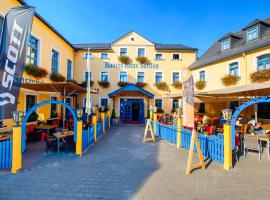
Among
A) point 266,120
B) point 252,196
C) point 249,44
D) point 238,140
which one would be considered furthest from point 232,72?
point 252,196

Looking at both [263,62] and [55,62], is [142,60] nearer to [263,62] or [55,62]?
[55,62]

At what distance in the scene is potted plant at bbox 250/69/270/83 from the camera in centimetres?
981

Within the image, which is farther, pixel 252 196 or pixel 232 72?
pixel 232 72

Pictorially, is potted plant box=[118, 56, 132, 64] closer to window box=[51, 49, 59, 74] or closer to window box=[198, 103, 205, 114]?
window box=[51, 49, 59, 74]

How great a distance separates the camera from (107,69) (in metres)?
17.0

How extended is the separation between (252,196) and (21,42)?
834cm

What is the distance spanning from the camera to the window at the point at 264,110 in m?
10.4

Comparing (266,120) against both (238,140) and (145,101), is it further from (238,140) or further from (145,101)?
(145,101)

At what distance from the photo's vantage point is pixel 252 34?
11922mm

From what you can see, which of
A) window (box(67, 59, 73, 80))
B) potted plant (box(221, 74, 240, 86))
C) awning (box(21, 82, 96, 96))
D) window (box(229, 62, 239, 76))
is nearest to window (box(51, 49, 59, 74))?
window (box(67, 59, 73, 80))

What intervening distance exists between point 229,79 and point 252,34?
12.2 ft

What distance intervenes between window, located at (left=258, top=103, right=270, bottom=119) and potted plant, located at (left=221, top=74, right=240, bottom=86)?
2387 mm

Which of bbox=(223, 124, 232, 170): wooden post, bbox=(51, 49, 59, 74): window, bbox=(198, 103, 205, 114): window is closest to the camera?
bbox=(223, 124, 232, 170): wooden post

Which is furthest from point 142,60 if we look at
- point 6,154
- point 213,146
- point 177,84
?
point 6,154
